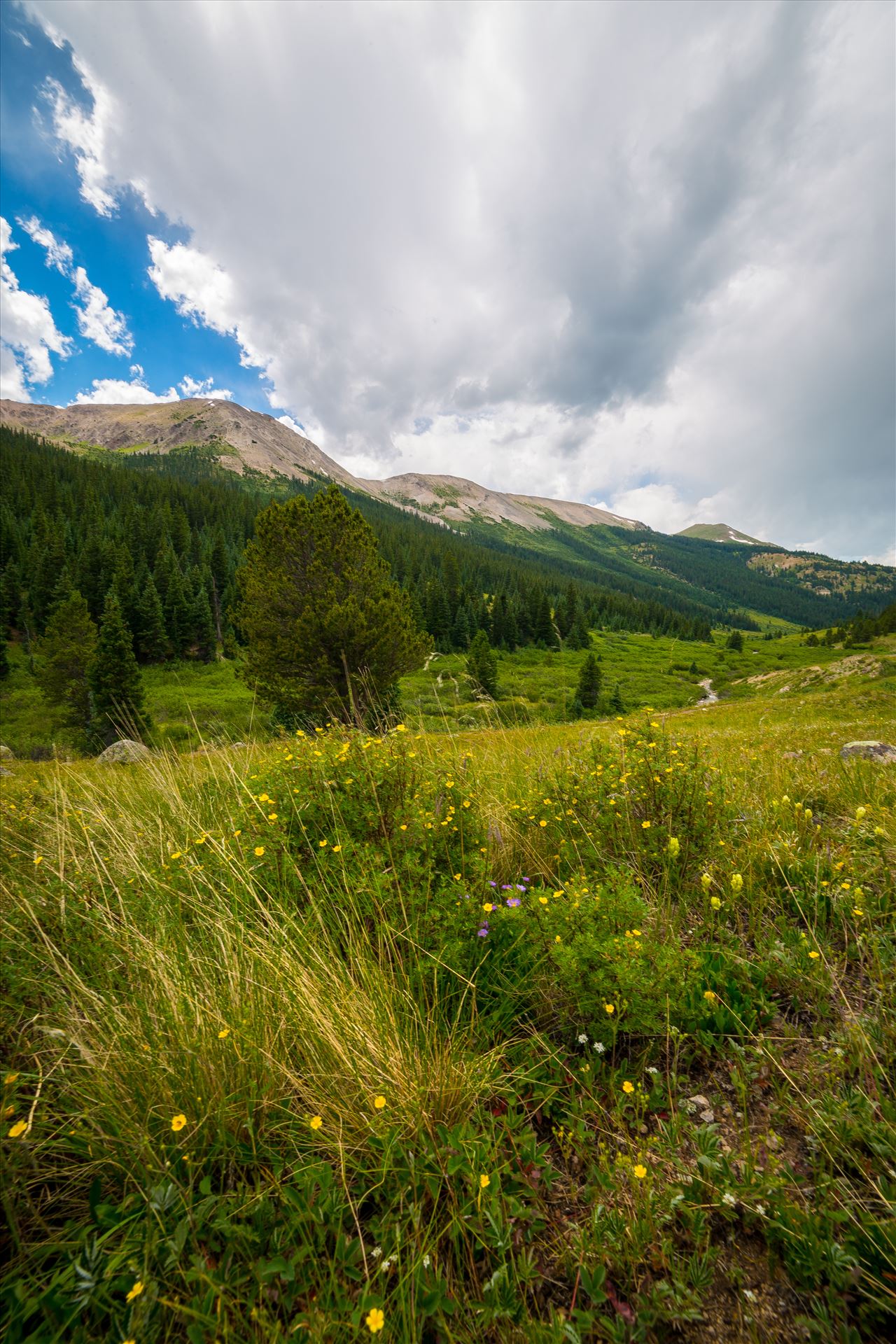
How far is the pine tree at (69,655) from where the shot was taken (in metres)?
40.9

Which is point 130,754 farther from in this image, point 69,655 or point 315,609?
point 69,655

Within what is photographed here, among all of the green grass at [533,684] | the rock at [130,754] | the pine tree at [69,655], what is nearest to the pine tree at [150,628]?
the green grass at [533,684]

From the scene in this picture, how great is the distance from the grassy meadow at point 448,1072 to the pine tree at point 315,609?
523 inches

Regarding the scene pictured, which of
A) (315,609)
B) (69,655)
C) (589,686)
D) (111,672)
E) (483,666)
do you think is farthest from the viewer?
(589,686)

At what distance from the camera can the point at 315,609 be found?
17.1m

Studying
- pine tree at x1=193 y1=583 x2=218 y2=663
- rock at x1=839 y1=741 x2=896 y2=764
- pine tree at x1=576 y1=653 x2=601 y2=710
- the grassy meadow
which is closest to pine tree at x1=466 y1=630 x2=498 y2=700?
pine tree at x1=576 y1=653 x2=601 y2=710

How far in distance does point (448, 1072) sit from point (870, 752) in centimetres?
807

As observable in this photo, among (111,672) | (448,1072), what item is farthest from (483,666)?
(448,1072)

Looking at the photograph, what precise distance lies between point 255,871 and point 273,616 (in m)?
15.6

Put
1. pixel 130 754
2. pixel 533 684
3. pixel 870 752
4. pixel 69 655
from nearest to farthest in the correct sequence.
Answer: pixel 870 752, pixel 130 754, pixel 69 655, pixel 533 684

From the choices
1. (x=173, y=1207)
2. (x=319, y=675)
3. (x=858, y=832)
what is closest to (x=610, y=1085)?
(x=173, y=1207)

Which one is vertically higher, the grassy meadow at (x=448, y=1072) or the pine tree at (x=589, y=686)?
the grassy meadow at (x=448, y=1072)

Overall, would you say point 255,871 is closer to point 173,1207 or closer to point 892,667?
point 173,1207

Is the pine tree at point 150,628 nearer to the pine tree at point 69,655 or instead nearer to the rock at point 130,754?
the pine tree at point 69,655
